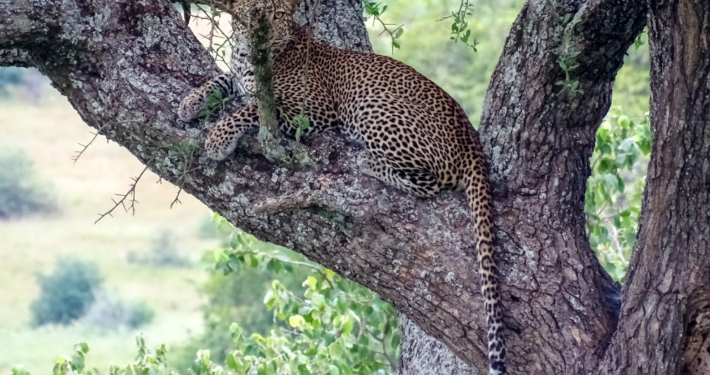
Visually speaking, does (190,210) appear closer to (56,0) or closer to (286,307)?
(286,307)

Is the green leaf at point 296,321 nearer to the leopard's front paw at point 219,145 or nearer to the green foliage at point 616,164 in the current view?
the green foliage at point 616,164

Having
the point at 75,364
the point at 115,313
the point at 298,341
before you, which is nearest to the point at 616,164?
the point at 298,341

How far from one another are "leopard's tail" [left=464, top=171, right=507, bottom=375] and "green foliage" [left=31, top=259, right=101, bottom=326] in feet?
92.2

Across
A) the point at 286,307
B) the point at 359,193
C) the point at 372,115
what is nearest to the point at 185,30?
the point at 372,115

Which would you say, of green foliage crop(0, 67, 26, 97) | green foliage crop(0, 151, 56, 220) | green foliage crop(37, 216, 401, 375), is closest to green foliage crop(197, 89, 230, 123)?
green foliage crop(37, 216, 401, 375)

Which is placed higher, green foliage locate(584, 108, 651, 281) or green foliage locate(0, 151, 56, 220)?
green foliage locate(584, 108, 651, 281)

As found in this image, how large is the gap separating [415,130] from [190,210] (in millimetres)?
35283

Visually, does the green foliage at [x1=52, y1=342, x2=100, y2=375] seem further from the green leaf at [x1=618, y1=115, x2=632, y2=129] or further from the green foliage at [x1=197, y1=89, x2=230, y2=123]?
the green leaf at [x1=618, y1=115, x2=632, y2=129]

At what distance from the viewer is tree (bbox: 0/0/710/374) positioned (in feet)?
11.7

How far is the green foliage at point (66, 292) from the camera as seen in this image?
30.5 meters

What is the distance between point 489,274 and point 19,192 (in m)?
31.4

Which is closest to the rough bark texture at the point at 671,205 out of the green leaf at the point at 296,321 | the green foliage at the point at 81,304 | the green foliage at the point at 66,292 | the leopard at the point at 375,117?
the leopard at the point at 375,117

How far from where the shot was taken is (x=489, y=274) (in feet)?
13.1

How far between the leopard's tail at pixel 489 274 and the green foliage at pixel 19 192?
1209 inches
